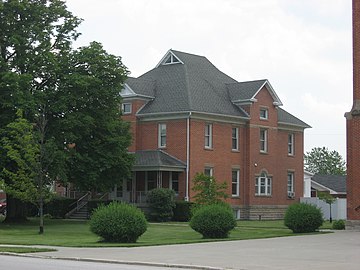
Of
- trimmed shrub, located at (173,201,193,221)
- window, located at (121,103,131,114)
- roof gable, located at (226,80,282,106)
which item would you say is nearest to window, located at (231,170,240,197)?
roof gable, located at (226,80,282,106)

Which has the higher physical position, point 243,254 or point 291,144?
point 291,144

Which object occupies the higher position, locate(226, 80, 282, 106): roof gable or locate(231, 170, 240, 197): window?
locate(226, 80, 282, 106): roof gable

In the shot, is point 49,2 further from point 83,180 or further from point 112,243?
point 112,243

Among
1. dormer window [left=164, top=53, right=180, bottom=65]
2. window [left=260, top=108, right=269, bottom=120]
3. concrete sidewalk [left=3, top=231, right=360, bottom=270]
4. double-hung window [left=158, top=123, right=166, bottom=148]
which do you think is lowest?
concrete sidewalk [left=3, top=231, right=360, bottom=270]

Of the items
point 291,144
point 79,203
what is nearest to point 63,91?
point 79,203

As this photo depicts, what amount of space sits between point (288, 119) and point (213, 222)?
31.9m

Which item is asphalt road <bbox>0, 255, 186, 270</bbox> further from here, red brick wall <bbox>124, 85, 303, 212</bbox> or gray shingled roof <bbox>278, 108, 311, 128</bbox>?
gray shingled roof <bbox>278, 108, 311, 128</bbox>

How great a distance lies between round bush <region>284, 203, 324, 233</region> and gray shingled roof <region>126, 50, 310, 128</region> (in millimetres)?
17951

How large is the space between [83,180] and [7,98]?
7.43 meters

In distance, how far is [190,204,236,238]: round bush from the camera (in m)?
31.2

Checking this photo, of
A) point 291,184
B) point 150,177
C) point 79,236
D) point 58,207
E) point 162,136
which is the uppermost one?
point 162,136

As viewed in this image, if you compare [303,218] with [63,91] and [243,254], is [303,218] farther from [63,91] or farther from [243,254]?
[63,91]

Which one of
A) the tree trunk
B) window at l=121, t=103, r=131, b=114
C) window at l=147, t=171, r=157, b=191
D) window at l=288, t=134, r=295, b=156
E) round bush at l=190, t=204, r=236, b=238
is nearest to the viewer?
round bush at l=190, t=204, r=236, b=238

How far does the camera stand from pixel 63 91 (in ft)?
142
